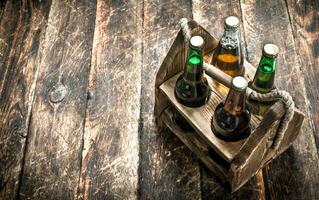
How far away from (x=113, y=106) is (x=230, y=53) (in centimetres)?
48

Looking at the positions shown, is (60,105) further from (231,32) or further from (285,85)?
(285,85)

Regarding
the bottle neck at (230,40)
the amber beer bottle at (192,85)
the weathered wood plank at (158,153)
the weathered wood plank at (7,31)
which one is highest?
the bottle neck at (230,40)

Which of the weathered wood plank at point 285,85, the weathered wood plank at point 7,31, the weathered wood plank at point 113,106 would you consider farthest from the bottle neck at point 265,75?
the weathered wood plank at point 7,31

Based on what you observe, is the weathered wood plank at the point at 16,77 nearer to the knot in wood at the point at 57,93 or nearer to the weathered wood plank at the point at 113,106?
the knot in wood at the point at 57,93

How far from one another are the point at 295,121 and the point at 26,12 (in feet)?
3.92

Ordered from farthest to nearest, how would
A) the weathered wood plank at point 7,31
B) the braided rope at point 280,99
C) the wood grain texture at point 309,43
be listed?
the weathered wood plank at point 7,31 < the wood grain texture at point 309,43 < the braided rope at point 280,99

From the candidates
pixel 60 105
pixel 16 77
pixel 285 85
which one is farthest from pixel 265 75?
pixel 16 77

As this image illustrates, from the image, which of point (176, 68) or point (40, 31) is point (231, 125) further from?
point (40, 31)

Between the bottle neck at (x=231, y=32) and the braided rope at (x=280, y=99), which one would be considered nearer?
the braided rope at (x=280, y=99)

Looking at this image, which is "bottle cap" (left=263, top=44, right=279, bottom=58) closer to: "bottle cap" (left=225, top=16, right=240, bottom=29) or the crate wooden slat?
"bottle cap" (left=225, top=16, right=240, bottom=29)

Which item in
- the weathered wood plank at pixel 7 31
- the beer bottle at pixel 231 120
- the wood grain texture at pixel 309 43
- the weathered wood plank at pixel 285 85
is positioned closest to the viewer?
the beer bottle at pixel 231 120

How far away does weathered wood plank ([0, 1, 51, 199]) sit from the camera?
135 centimetres

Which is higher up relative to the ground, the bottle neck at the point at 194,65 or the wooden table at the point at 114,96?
the bottle neck at the point at 194,65

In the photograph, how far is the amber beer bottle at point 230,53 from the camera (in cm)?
109
